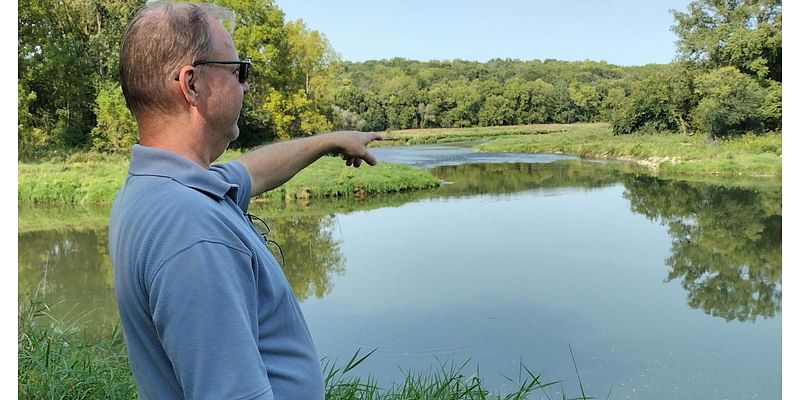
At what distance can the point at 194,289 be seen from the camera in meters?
0.83

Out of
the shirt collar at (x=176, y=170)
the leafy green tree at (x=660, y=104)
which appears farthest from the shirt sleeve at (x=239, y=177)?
the leafy green tree at (x=660, y=104)

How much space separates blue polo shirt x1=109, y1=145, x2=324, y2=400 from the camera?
0.83m

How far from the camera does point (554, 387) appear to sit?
5016 millimetres

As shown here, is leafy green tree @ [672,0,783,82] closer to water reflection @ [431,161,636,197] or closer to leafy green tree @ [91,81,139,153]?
water reflection @ [431,161,636,197]

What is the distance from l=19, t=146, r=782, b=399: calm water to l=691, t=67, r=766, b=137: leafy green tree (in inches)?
378

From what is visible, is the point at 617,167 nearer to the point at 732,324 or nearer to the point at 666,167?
the point at 666,167

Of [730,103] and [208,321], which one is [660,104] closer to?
[730,103]

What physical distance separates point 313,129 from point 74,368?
22.4 metres

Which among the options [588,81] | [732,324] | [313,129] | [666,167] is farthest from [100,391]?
[588,81]

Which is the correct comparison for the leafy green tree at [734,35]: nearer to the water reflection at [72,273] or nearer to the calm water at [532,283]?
the calm water at [532,283]

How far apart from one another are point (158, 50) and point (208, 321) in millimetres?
369

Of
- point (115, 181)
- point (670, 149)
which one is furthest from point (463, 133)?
point (115, 181)

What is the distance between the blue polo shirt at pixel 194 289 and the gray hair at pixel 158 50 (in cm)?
7

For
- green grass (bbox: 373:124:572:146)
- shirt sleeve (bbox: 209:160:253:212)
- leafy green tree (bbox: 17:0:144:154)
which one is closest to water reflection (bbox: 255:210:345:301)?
shirt sleeve (bbox: 209:160:253:212)
